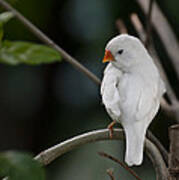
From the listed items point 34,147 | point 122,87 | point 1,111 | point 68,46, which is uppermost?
point 122,87

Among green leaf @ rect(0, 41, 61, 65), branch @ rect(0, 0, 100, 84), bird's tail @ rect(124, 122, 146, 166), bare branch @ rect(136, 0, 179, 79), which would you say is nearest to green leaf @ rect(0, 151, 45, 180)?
green leaf @ rect(0, 41, 61, 65)

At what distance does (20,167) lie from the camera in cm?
31

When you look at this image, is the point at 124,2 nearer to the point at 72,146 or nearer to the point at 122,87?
the point at 122,87

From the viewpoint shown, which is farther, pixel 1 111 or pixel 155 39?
pixel 1 111

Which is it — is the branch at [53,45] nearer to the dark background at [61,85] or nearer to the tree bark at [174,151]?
the tree bark at [174,151]

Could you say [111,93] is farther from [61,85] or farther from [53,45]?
[61,85]

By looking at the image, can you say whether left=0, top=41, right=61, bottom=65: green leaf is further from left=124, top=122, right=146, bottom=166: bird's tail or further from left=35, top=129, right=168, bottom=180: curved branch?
left=124, top=122, right=146, bottom=166: bird's tail

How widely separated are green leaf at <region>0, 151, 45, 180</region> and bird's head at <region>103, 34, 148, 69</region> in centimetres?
65

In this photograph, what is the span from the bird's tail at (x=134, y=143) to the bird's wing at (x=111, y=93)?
4 cm

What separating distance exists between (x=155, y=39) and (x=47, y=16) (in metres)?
0.61

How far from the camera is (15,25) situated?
242 cm

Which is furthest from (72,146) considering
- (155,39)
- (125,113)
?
(155,39)

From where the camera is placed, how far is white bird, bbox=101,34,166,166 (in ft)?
2.74

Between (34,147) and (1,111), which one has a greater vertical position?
(1,111)
